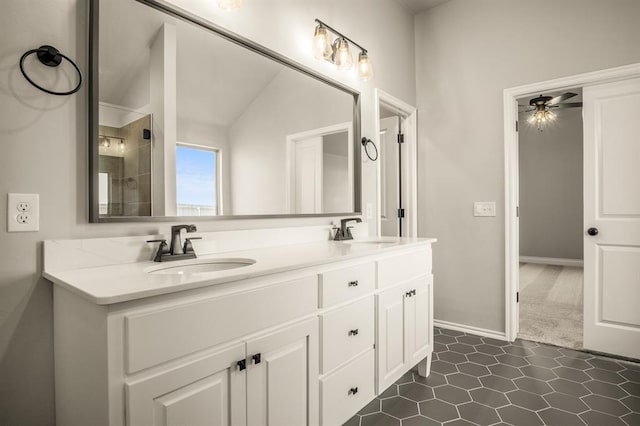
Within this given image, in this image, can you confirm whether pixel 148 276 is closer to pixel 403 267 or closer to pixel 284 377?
pixel 284 377

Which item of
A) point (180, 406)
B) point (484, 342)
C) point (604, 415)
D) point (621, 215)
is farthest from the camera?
point (484, 342)

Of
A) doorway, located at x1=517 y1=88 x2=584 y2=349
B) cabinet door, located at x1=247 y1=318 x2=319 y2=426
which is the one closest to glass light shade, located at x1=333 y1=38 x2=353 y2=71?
cabinet door, located at x1=247 y1=318 x2=319 y2=426

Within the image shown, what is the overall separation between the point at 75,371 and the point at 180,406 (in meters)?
0.32

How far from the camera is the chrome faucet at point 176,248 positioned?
52.4 inches

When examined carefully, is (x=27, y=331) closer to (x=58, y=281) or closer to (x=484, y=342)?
(x=58, y=281)

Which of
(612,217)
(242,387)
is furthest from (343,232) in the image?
(612,217)

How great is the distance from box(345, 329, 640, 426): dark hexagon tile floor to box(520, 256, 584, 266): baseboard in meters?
4.14

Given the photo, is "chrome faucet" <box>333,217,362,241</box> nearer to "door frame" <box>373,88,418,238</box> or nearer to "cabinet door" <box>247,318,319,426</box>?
"cabinet door" <box>247,318,319,426</box>

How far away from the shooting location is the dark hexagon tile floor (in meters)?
1.77

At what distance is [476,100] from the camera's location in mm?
3016

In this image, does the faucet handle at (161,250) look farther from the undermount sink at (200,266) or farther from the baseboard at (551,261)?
the baseboard at (551,261)

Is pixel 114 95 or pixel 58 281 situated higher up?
pixel 114 95

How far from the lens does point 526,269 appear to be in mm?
5809

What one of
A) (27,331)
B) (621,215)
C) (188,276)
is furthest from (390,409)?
(621,215)
